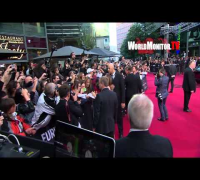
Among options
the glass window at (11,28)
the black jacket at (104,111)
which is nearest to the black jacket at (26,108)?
the black jacket at (104,111)

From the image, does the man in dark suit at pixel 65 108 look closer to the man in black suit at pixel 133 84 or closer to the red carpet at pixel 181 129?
the red carpet at pixel 181 129

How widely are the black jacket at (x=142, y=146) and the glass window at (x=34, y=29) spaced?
15.3 metres

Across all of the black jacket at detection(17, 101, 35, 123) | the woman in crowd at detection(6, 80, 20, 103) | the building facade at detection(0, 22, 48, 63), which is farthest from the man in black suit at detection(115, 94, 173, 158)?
the building facade at detection(0, 22, 48, 63)

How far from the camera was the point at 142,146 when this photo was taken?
1.32 meters

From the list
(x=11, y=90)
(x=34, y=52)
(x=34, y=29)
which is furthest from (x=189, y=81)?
(x=34, y=29)

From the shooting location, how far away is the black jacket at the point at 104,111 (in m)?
3.21

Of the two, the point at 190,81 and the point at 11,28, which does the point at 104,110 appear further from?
the point at 11,28

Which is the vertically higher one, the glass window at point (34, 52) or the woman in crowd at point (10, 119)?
the glass window at point (34, 52)

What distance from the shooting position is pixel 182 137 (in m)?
4.15

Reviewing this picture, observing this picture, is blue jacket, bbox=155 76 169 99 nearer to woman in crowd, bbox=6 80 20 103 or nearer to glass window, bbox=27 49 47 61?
woman in crowd, bbox=6 80 20 103

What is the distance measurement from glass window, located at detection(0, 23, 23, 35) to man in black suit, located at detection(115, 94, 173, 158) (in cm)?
1376

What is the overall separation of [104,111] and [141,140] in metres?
1.91

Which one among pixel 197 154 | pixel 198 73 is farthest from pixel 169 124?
pixel 198 73
